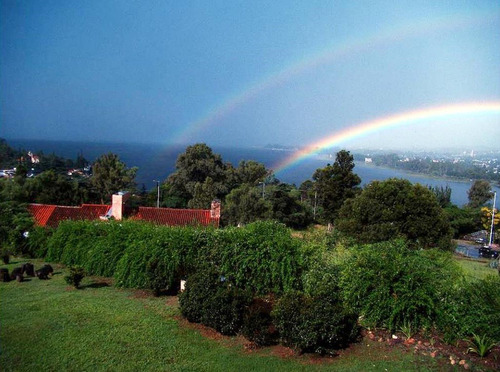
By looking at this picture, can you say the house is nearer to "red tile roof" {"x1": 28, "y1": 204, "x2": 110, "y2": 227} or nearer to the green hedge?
"red tile roof" {"x1": 28, "y1": 204, "x2": 110, "y2": 227}

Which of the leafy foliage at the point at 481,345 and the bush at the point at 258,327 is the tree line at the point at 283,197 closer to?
the leafy foliage at the point at 481,345

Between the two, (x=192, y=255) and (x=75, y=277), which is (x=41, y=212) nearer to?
(x=75, y=277)

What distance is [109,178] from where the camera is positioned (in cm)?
4156

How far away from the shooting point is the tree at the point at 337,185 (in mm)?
32375

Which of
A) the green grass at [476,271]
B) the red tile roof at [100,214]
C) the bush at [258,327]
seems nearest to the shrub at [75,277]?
the bush at [258,327]

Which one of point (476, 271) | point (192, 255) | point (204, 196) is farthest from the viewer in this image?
point (204, 196)

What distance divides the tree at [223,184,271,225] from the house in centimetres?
513

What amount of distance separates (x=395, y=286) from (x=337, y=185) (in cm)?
2568

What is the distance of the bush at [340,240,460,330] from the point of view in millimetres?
7074

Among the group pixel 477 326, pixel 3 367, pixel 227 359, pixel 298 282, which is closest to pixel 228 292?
pixel 227 359

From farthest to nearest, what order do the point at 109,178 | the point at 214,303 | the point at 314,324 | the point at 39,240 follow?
the point at 109,178, the point at 39,240, the point at 214,303, the point at 314,324

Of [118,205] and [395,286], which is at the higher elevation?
[395,286]

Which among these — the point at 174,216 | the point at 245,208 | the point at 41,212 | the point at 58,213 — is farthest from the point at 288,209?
the point at 41,212

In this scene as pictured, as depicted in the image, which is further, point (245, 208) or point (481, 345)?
point (245, 208)
